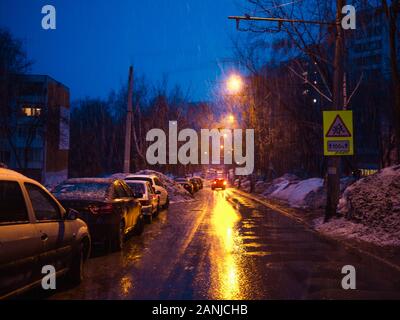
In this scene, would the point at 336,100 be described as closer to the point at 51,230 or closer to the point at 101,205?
the point at 101,205

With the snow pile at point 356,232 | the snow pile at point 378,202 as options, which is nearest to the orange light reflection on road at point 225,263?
the snow pile at point 356,232

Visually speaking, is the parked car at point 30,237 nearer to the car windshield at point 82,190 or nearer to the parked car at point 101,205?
the parked car at point 101,205

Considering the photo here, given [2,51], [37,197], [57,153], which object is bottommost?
[37,197]

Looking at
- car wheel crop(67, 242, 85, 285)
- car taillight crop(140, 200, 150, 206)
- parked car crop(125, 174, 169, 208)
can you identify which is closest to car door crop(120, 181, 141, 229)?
car taillight crop(140, 200, 150, 206)

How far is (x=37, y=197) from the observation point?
24.5ft

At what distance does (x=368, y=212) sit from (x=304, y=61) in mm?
14882

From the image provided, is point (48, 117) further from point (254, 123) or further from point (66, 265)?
point (66, 265)

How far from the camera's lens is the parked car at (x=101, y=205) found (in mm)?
10414

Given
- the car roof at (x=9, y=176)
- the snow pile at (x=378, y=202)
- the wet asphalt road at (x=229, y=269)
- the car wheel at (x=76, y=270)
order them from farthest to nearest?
the snow pile at (x=378, y=202) < the car wheel at (x=76, y=270) < the wet asphalt road at (x=229, y=269) < the car roof at (x=9, y=176)

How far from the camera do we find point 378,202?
14.5m

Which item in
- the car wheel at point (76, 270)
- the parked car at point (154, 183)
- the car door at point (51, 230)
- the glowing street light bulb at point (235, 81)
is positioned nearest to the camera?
the car door at point (51, 230)

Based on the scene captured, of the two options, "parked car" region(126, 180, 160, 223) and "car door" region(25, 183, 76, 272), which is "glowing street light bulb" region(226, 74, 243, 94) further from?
"car door" region(25, 183, 76, 272)

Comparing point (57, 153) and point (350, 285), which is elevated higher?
point (57, 153)
